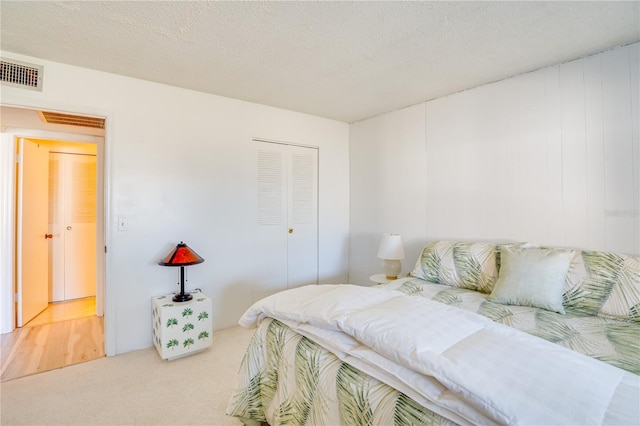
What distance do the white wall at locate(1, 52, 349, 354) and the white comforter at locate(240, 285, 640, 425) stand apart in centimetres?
188

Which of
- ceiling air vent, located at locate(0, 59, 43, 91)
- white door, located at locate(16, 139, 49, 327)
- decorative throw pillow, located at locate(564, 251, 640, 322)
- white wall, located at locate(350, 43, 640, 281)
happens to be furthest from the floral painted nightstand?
decorative throw pillow, located at locate(564, 251, 640, 322)

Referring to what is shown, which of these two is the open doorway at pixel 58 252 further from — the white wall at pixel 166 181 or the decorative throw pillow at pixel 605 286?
the decorative throw pillow at pixel 605 286

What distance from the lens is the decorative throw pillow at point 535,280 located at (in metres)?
1.78

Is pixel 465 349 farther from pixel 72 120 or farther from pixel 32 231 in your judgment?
pixel 32 231

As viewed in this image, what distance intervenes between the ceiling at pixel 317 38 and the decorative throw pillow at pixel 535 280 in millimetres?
1403

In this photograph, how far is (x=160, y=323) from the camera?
2387mm

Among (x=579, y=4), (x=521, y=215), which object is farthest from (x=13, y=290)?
(x=579, y=4)

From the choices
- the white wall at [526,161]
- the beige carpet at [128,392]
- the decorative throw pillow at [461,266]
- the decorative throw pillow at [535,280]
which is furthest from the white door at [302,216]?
the decorative throw pillow at [535,280]

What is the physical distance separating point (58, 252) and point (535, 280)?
5.19 meters

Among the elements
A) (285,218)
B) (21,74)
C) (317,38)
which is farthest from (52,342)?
(317,38)

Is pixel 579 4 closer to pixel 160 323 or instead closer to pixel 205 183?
pixel 205 183

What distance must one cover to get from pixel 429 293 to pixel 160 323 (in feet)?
6.88

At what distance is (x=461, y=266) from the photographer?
233 centimetres

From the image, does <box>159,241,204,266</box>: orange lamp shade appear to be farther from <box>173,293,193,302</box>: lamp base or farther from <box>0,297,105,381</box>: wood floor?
<box>0,297,105,381</box>: wood floor
